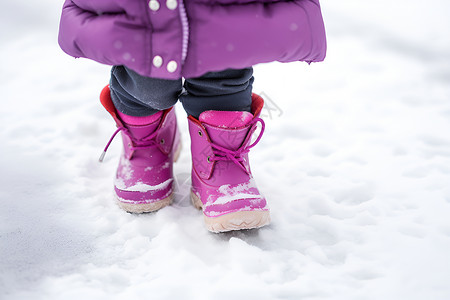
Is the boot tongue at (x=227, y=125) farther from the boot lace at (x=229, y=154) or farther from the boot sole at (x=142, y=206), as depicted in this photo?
the boot sole at (x=142, y=206)

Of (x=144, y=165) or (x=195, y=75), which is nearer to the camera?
(x=195, y=75)

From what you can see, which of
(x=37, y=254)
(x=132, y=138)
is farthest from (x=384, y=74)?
(x=37, y=254)

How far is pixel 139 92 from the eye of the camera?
0.91 meters

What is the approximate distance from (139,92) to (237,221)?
0.35 meters

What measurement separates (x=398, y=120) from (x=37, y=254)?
111 centimetres

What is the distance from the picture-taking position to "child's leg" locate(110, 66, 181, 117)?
35.3 inches

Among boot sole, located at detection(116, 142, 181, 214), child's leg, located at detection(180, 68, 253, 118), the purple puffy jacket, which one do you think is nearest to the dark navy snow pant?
child's leg, located at detection(180, 68, 253, 118)

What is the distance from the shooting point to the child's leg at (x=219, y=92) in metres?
0.92

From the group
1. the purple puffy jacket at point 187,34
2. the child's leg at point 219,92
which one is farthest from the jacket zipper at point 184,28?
the child's leg at point 219,92

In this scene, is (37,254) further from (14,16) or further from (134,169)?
(14,16)

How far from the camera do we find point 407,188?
1.07m

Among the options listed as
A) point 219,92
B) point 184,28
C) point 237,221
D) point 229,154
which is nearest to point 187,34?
point 184,28

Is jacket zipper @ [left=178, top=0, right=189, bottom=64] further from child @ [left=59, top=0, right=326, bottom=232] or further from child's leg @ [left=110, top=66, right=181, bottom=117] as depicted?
child's leg @ [left=110, top=66, right=181, bottom=117]

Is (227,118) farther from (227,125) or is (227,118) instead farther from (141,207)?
(141,207)
